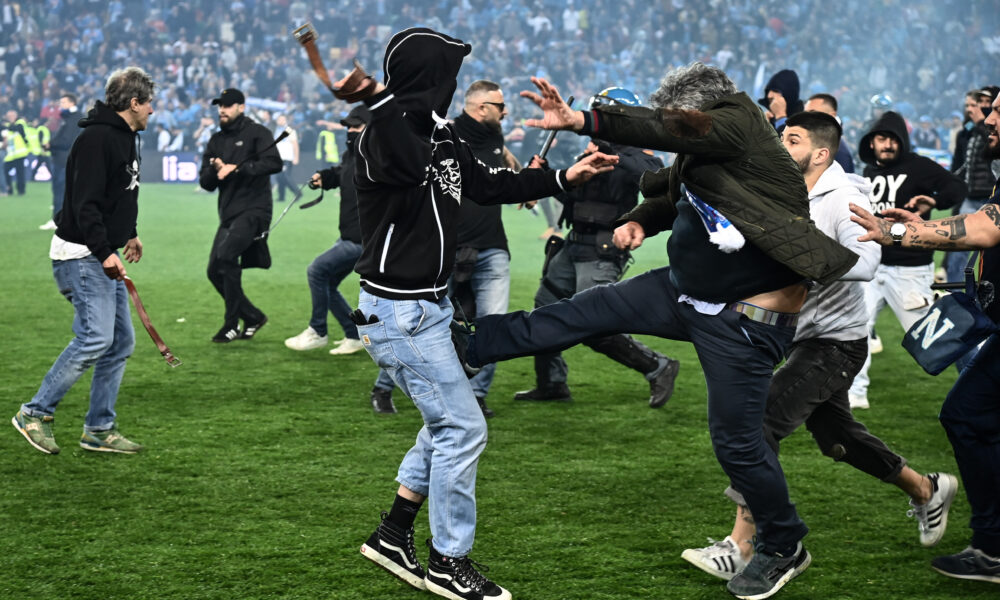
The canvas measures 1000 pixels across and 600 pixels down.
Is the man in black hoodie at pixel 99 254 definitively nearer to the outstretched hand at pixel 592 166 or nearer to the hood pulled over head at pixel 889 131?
the outstretched hand at pixel 592 166

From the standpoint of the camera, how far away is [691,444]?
246 inches

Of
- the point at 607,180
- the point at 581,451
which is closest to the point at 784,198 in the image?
the point at 581,451

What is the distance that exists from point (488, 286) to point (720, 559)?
297 cm

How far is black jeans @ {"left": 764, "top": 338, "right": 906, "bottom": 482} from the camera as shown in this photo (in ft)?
14.2

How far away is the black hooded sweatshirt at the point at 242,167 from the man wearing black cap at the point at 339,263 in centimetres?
88

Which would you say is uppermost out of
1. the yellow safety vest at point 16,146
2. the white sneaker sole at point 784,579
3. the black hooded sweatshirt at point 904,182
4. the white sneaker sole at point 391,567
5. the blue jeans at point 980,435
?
the black hooded sweatshirt at point 904,182

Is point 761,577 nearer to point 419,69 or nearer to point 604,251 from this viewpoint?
point 419,69

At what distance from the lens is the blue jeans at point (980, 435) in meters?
4.22

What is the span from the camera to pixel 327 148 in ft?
89.6

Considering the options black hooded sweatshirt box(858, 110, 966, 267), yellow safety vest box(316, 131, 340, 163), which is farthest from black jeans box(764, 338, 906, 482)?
yellow safety vest box(316, 131, 340, 163)

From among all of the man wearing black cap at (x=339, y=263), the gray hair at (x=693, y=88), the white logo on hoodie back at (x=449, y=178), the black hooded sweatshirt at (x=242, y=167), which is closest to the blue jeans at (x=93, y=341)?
the man wearing black cap at (x=339, y=263)

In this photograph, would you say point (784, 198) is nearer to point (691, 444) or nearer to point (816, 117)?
point (816, 117)

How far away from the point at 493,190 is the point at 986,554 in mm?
2389

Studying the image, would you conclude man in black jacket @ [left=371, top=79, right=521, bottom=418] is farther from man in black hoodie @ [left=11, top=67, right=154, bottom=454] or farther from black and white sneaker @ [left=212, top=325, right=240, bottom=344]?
black and white sneaker @ [left=212, top=325, right=240, bottom=344]
